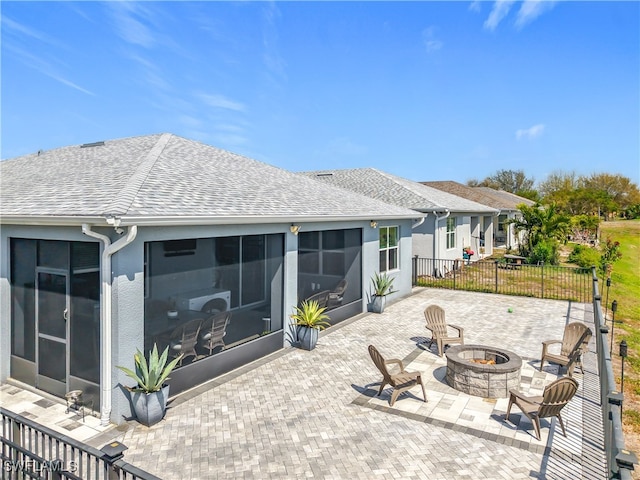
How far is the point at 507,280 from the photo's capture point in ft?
64.9

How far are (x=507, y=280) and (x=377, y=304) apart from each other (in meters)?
9.41

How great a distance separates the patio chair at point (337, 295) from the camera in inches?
501

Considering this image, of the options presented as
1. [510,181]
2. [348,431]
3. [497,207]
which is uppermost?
[510,181]

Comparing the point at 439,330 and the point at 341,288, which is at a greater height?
the point at 341,288

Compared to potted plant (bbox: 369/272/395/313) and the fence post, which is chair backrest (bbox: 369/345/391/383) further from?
potted plant (bbox: 369/272/395/313)

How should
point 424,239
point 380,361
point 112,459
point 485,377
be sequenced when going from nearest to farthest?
point 112,459, point 380,361, point 485,377, point 424,239

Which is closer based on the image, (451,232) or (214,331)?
(214,331)

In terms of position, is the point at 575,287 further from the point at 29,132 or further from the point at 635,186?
the point at 635,186

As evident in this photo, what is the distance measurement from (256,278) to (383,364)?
160 inches

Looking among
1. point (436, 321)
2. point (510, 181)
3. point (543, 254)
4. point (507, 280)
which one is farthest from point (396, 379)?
point (510, 181)

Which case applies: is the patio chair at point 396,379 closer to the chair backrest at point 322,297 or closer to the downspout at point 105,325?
the downspout at point 105,325

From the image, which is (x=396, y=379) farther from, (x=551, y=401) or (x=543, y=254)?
(x=543, y=254)

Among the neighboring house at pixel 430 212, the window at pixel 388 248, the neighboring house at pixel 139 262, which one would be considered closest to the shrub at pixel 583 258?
the neighboring house at pixel 430 212

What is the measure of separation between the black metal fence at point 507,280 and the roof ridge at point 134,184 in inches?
525
